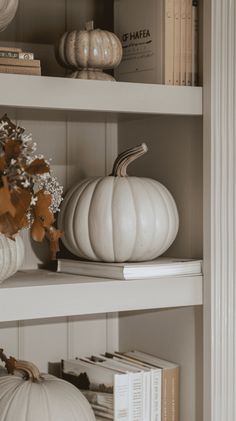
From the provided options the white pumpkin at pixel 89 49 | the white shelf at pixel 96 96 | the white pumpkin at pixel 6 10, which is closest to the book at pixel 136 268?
the white shelf at pixel 96 96

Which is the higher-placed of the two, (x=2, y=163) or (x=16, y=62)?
(x=16, y=62)

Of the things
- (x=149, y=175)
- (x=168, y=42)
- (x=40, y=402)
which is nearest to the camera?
(x=40, y=402)

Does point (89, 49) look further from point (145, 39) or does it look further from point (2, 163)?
point (2, 163)

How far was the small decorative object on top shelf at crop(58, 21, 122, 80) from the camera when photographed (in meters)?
1.86

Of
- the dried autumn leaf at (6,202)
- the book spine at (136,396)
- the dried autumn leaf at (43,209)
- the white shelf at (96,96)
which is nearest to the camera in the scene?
the dried autumn leaf at (6,202)

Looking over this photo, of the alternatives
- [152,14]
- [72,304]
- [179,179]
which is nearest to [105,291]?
[72,304]

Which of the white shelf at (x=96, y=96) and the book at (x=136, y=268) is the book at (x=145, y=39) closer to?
the white shelf at (x=96, y=96)

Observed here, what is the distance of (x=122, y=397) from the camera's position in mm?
1940

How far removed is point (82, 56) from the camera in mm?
1863

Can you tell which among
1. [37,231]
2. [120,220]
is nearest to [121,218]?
[120,220]

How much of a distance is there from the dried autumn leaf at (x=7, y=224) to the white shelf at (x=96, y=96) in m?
0.28

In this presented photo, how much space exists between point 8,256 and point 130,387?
1.56 feet

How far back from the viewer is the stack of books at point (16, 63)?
1.73 metres

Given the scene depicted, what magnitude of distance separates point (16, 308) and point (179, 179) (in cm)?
55
